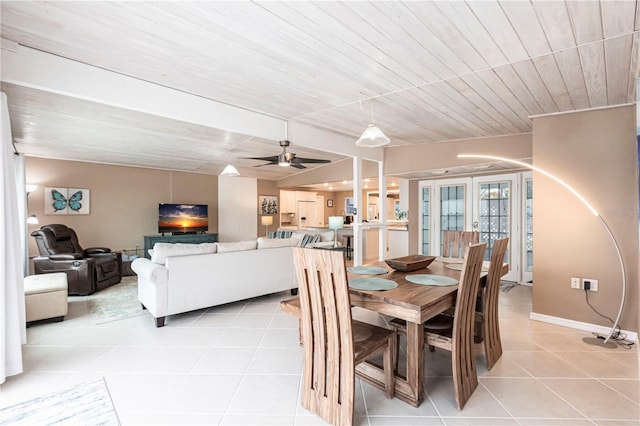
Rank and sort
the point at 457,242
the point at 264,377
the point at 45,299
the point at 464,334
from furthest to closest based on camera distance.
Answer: the point at 457,242, the point at 45,299, the point at 264,377, the point at 464,334

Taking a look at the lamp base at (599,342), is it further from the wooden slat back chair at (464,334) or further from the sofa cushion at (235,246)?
the sofa cushion at (235,246)

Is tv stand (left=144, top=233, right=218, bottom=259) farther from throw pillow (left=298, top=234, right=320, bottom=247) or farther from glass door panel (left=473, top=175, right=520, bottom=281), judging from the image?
glass door panel (left=473, top=175, right=520, bottom=281)

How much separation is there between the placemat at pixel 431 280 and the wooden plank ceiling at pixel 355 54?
1698 mm

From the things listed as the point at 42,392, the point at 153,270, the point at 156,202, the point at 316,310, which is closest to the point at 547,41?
the point at 316,310

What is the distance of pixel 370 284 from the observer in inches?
85.3

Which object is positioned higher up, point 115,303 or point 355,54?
point 355,54

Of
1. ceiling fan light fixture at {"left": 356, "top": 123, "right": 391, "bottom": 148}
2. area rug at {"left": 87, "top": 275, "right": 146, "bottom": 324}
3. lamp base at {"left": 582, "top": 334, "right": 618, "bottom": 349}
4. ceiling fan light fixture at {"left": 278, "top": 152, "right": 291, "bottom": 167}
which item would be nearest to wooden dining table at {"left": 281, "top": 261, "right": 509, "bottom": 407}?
ceiling fan light fixture at {"left": 356, "top": 123, "right": 391, "bottom": 148}

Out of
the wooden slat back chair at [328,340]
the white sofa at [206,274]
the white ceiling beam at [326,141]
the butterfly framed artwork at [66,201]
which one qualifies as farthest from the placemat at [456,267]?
the butterfly framed artwork at [66,201]

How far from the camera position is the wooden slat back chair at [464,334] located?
75.1 inches

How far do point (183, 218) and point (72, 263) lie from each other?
3.00 metres

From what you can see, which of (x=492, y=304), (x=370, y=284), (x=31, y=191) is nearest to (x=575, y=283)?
(x=492, y=304)

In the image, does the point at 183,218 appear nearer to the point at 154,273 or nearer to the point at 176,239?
the point at 176,239

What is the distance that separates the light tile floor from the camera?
73.3 inches

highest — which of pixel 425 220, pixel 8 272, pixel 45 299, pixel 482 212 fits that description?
pixel 482 212
